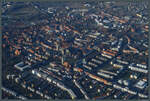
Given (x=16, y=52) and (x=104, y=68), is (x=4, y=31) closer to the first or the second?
(x=16, y=52)

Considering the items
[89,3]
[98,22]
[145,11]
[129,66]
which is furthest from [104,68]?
[89,3]

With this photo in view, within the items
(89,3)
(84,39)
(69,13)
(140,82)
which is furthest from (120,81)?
(89,3)

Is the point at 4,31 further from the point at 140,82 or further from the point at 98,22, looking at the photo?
the point at 140,82

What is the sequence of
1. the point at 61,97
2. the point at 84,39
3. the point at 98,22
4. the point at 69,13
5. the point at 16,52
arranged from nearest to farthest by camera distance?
the point at 61,97, the point at 16,52, the point at 84,39, the point at 98,22, the point at 69,13

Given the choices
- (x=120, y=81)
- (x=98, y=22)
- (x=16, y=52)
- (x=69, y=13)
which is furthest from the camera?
(x=69, y=13)

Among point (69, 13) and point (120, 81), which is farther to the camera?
point (69, 13)

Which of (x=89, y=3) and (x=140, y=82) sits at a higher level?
(x=89, y=3)
